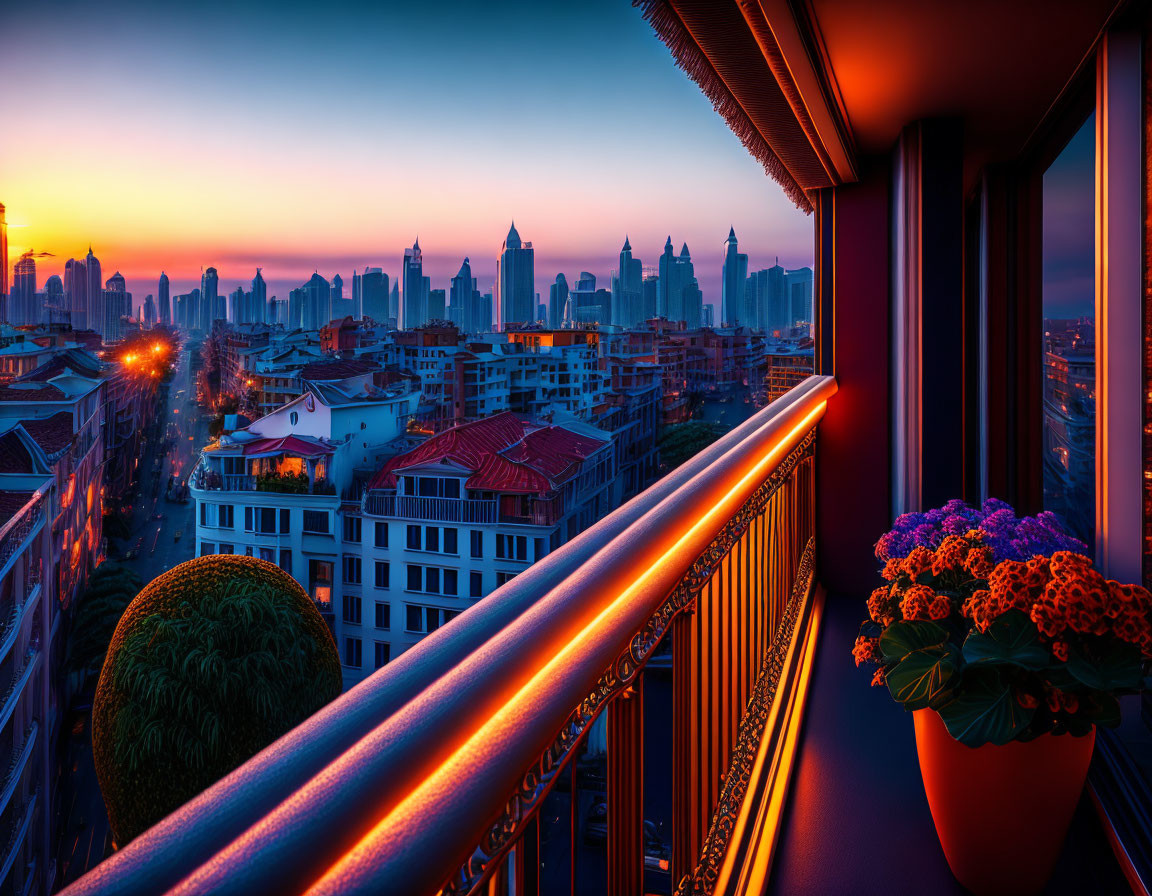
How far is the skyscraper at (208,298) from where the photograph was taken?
3174 mm

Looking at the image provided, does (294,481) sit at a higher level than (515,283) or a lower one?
lower

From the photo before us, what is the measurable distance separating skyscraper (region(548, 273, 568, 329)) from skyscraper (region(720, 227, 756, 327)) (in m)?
0.81

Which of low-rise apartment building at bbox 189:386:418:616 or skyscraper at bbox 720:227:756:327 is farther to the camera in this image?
skyscraper at bbox 720:227:756:327

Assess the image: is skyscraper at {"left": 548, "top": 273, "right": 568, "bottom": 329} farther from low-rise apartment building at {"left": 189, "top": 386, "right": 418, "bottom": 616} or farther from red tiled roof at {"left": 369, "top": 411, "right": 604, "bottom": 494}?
low-rise apartment building at {"left": 189, "top": 386, "right": 418, "bottom": 616}

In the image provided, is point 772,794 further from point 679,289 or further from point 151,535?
point 679,289

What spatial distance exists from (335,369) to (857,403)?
2.42 m

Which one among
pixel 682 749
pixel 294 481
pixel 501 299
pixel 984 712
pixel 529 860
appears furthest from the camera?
pixel 501 299

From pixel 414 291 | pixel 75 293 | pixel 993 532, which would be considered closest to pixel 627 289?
pixel 414 291

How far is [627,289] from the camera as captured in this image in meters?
3.85

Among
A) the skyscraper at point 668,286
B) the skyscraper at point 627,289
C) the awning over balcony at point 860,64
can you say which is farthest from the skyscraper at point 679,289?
the awning over balcony at point 860,64

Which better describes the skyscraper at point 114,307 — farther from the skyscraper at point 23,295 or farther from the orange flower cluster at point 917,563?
the orange flower cluster at point 917,563

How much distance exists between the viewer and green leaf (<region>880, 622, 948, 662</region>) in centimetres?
148

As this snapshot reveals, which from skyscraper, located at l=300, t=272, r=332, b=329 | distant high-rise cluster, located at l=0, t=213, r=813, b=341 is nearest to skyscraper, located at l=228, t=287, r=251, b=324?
distant high-rise cluster, located at l=0, t=213, r=813, b=341

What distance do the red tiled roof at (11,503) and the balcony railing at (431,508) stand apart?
132 cm
